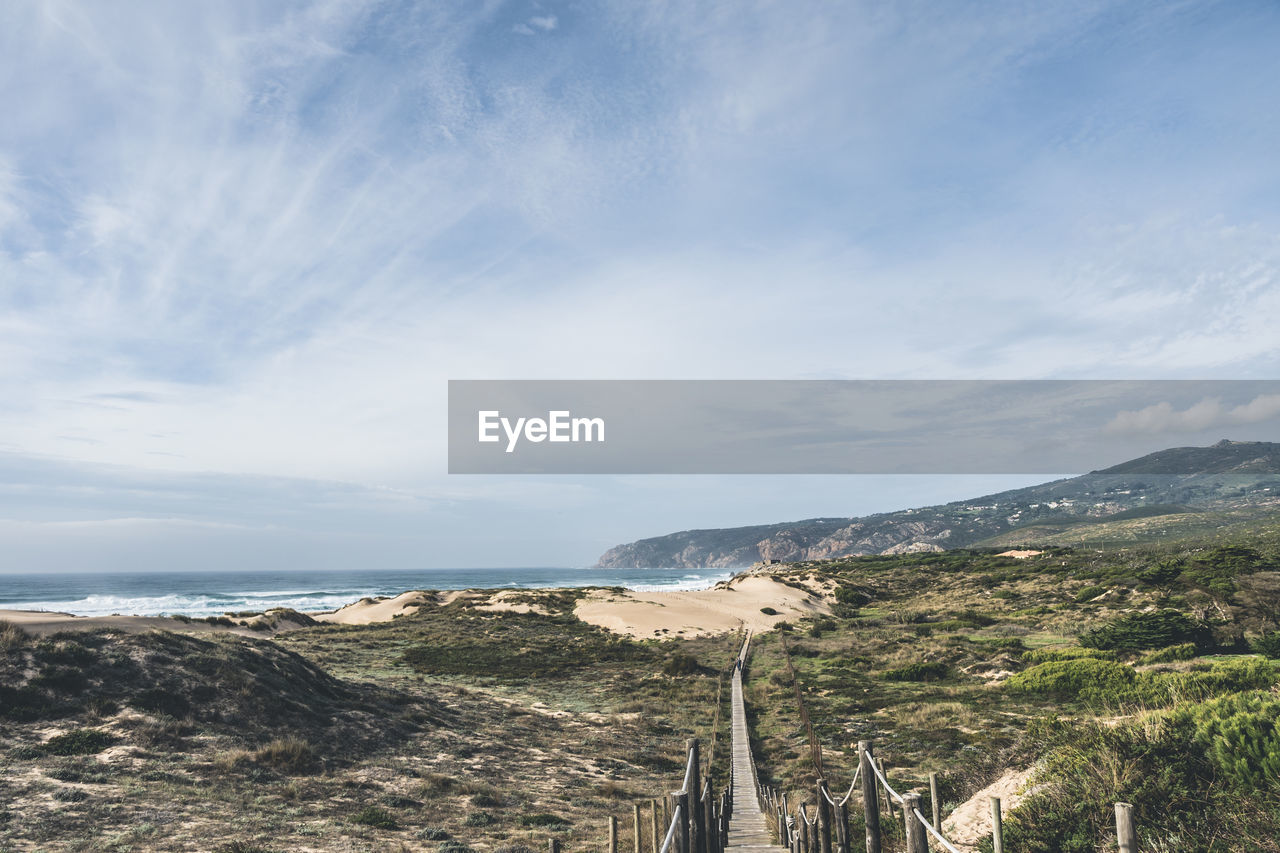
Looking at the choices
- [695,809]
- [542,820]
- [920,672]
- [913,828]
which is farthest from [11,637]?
[920,672]

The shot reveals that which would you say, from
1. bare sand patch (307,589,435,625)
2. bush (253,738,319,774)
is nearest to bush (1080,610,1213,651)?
bush (253,738,319,774)

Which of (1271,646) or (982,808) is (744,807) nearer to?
(982,808)

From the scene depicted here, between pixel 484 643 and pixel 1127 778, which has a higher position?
pixel 1127 778

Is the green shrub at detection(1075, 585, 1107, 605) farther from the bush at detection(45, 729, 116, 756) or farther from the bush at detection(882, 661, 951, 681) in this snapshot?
the bush at detection(45, 729, 116, 756)

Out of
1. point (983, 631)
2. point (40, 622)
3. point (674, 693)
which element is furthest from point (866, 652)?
point (40, 622)

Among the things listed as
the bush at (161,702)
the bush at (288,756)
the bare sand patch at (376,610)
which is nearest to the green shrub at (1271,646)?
the bush at (288,756)

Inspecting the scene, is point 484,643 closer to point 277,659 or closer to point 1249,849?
point 277,659
